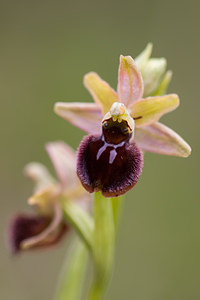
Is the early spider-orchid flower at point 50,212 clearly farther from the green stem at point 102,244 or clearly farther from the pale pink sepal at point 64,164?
the green stem at point 102,244

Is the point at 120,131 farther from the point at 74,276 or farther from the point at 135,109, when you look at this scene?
the point at 74,276

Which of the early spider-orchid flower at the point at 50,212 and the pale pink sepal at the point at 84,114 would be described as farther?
the early spider-orchid flower at the point at 50,212

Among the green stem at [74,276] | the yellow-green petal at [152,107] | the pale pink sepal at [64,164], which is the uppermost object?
the pale pink sepal at [64,164]

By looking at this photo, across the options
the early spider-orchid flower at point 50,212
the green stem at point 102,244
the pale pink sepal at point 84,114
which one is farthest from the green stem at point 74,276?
the pale pink sepal at point 84,114

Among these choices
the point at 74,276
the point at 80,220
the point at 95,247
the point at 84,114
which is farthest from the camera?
the point at 74,276

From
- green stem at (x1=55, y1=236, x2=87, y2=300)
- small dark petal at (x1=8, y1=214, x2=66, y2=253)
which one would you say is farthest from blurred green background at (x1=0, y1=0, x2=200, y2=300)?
small dark petal at (x1=8, y1=214, x2=66, y2=253)

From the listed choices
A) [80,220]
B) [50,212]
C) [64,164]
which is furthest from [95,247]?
[64,164]
